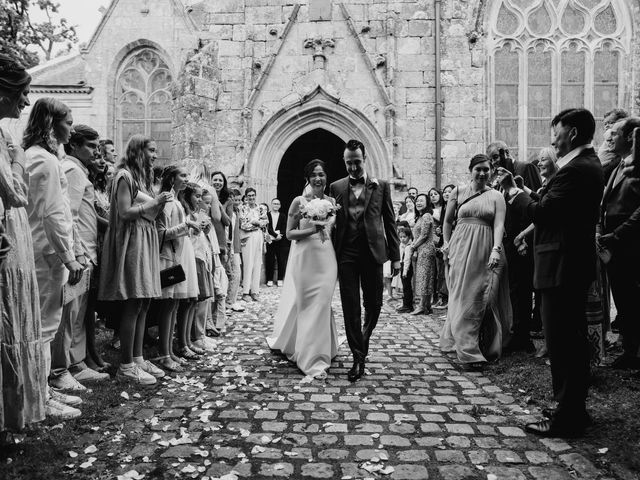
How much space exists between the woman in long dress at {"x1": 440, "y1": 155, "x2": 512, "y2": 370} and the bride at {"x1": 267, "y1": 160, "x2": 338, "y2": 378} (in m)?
1.47

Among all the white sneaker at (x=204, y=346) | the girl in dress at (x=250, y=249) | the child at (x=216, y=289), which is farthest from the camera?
the girl in dress at (x=250, y=249)

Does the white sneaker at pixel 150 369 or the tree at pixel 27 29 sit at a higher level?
the tree at pixel 27 29

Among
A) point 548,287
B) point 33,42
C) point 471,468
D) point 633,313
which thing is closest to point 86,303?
point 471,468

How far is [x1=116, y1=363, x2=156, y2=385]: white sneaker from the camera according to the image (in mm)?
5039

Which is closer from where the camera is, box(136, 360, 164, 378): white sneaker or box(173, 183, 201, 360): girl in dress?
box(136, 360, 164, 378): white sneaker

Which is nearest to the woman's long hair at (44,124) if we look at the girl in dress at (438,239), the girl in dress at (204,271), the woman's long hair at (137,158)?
the woman's long hair at (137,158)

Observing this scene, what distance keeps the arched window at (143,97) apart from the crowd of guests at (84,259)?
1373 centimetres

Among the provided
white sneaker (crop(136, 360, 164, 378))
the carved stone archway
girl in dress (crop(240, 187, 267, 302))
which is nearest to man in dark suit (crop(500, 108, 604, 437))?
white sneaker (crop(136, 360, 164, 378))

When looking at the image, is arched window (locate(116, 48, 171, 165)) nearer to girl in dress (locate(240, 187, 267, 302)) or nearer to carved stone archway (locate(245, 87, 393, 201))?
carved stone archway (locate(245, 87, 393, 201))

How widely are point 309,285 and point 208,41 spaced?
10325mm

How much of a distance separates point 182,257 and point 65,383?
184cm

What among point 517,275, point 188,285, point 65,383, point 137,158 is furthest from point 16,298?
point 517,275

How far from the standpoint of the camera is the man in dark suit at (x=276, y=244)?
45.9ft

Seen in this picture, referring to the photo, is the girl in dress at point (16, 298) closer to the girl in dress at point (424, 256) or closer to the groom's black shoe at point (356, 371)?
the groom's black shoe at point (356, 371)
